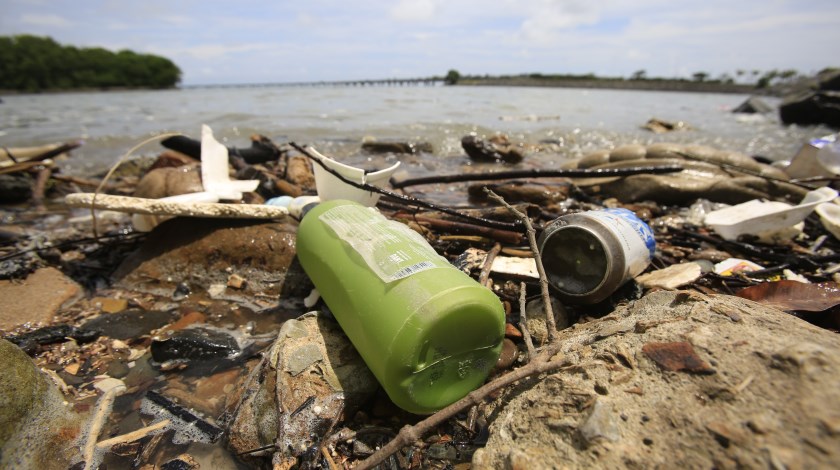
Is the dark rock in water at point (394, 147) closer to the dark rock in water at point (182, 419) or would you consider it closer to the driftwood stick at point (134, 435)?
the dark rock in water at point (182, 419)

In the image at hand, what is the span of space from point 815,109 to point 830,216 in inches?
890

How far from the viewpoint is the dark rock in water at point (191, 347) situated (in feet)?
7.90

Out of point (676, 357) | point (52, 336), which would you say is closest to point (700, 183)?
point (676, 357)

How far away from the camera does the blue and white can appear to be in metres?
2.18

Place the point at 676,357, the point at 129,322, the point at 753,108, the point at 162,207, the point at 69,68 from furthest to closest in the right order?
the point at 69,68
the point at 753,108
the point at 162,207
the point at 129,322
the point at 676,357

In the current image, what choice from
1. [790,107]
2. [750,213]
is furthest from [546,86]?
[750,213]

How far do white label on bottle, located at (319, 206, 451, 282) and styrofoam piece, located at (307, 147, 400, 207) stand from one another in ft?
2.51

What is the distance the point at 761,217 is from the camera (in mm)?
3260

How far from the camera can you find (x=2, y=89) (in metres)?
57.5

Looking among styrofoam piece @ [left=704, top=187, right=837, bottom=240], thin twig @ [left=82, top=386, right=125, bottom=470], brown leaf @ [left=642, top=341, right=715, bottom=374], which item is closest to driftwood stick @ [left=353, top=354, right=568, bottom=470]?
brown leaf @ [left=642, top=341, right=715, bottom=374]

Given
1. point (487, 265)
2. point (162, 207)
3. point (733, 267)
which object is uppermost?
point (162, 207)

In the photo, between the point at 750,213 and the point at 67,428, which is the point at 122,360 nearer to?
the point at 67,428

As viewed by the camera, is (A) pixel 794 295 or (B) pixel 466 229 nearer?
(A) pixel 794 295

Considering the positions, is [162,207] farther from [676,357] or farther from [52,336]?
[676,357]
